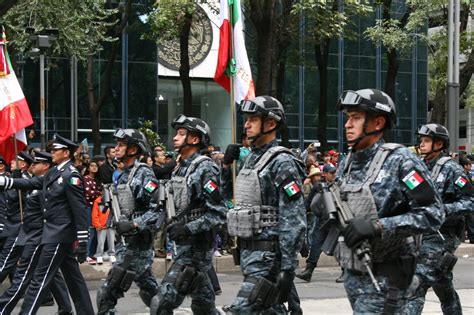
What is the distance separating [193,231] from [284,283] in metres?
1.56

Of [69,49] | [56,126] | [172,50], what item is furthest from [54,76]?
[69,49]

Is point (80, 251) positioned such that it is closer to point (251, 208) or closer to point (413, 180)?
point (251, 208)

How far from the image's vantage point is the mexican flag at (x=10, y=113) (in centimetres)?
1212

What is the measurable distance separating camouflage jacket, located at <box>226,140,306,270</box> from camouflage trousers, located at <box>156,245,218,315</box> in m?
1.15

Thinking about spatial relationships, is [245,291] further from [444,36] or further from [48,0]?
[444,36]

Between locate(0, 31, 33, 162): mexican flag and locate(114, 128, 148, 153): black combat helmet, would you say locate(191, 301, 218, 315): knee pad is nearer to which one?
locate(114, 128, 148, 153): black combat helmet

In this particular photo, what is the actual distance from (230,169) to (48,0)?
14.1 meters

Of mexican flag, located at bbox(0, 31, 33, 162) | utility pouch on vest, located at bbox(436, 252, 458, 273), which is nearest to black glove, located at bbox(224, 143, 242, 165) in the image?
utility pouch on vest, located at bbox(436, 252, 458, 273)

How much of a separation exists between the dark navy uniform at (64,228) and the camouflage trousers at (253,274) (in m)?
2.68

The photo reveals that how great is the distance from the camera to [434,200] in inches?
223

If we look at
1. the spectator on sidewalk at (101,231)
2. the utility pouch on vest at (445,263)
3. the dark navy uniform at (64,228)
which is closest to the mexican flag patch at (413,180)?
the utility pouch on vest at (445,263)

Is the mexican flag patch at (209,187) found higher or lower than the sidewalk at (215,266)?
higher

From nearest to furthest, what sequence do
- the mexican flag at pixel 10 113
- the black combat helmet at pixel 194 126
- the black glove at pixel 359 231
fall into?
the black glove at pixel 359 231, the black combat helmet at pixel 194 126, the mexican flag at pixel 10 113

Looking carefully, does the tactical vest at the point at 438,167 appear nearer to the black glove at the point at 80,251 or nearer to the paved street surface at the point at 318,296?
the paved street surface at the point at 318,296
